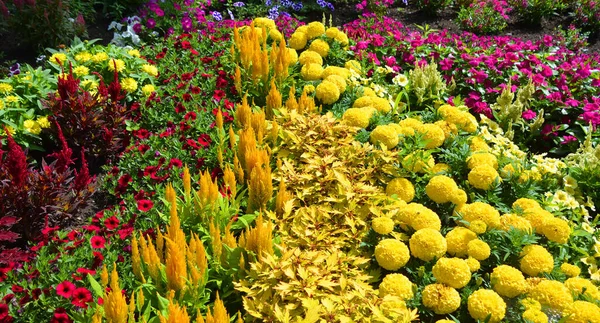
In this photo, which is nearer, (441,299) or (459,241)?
(441,299)

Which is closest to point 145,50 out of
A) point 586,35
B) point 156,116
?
point 156,116

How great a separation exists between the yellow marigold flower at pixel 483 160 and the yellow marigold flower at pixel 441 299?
117 centimetres

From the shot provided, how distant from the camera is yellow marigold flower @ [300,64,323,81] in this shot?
5.26 meters

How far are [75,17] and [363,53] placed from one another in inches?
143

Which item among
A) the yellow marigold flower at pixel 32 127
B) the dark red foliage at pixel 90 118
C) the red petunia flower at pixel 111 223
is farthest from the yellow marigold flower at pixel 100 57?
the red petunia flower at pixel 111 223

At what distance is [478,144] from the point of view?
4227mm

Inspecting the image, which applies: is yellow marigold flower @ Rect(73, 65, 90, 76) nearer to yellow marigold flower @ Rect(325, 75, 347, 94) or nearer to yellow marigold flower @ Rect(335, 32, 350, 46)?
yellow marigold flower @ Rect(325, 75, 347, 94)

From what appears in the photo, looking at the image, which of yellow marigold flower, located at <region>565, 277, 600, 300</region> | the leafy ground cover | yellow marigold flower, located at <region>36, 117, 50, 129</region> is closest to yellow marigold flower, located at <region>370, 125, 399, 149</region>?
the leafy ground cover

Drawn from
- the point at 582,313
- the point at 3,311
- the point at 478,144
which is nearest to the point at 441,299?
the point at 582,313

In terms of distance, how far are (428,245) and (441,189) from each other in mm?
504

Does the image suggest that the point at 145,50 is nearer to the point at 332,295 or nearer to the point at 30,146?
the point at 30,146

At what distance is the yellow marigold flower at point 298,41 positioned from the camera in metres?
5.81

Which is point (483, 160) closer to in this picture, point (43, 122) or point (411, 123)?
point (411, 123)

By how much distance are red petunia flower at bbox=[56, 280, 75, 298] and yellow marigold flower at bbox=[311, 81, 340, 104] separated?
2637mm
